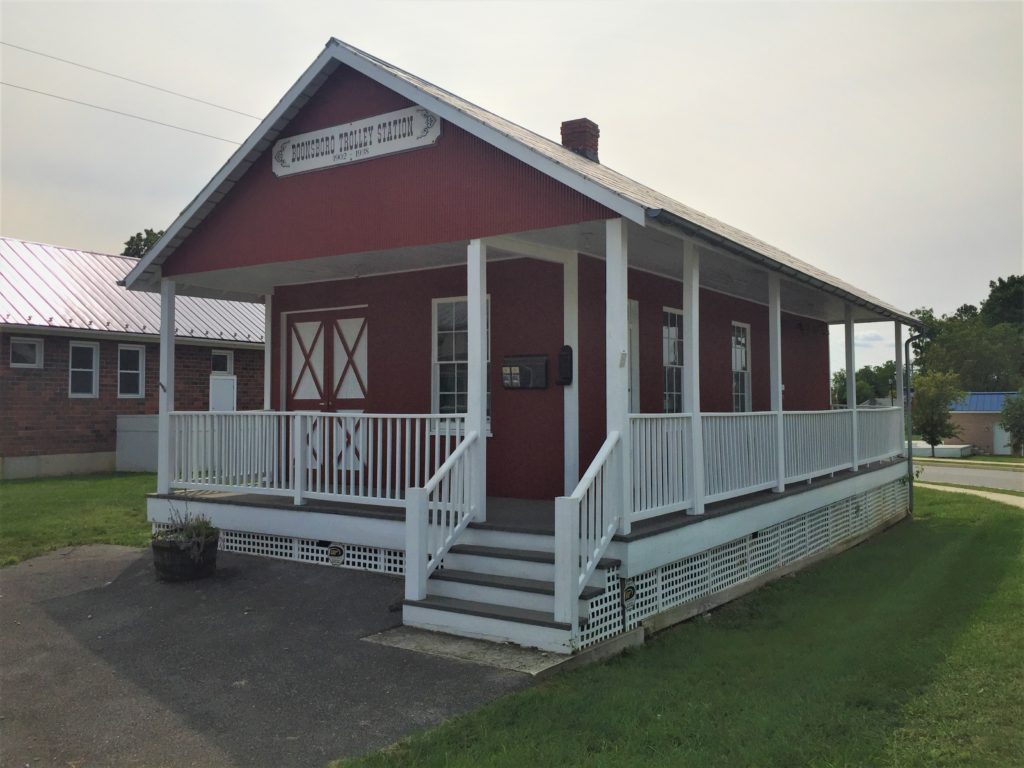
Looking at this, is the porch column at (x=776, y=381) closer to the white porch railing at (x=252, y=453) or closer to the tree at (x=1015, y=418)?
the white porch railing at (x=252, y=453)

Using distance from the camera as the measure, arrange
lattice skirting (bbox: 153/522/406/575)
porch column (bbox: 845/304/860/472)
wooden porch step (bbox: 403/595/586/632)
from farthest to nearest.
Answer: porch column (bbox: 845/304/860/472) → lattice skirting (bbox: 153/522/406/575) → wooden porch step (bbox: 403/595/586/632)

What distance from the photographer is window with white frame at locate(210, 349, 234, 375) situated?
71.3ft

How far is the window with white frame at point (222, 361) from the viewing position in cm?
2173

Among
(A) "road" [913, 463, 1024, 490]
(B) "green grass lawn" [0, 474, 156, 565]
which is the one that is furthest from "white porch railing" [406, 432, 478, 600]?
(A) "road" [913, 463, 1024, 490]

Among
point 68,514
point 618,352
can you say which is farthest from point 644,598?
point 68,514

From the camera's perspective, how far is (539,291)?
945cm

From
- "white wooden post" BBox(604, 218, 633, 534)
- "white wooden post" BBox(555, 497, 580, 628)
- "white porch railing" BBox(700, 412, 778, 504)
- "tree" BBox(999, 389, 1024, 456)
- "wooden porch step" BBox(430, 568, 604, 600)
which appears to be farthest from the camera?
"tree" BBox(999, 389, 1024, 456)

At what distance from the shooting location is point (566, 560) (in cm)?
617

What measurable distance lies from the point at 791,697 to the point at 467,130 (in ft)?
18.5

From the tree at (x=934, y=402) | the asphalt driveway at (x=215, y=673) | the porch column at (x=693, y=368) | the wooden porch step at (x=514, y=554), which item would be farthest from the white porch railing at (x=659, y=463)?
the tree at (x=934, y=402)

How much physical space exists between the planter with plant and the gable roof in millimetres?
3740

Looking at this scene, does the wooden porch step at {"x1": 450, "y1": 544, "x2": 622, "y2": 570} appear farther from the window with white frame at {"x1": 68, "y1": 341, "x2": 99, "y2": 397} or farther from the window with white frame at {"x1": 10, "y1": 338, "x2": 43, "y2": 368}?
the window with white frame at {"x1": 68, "y1": 341, "x2": 99, "y2": 397}

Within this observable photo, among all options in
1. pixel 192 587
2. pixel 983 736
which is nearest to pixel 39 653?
pixel 192 587

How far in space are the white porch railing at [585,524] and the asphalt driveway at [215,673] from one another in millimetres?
737
